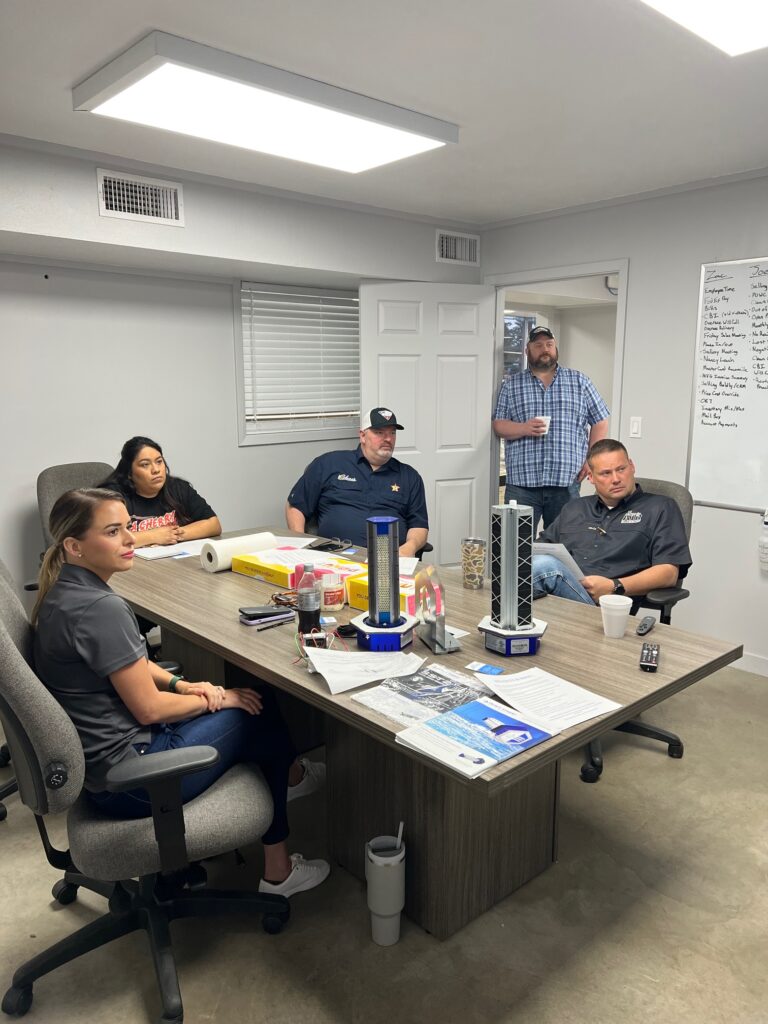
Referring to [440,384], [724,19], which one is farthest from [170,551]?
[724,19]

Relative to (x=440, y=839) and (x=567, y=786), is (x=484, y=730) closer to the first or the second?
(x=440, y=839)

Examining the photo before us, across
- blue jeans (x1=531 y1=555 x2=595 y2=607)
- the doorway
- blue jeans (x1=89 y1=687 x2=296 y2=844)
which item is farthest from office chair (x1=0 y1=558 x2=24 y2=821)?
the doorway

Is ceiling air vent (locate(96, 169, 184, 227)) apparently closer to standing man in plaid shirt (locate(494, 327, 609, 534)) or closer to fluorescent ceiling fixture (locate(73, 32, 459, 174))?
fluorescent ceiling fixture (locate(73, 32, 459, 174))

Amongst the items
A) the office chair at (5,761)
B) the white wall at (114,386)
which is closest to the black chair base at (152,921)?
the office chair at (5,761)

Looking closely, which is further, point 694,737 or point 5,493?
point 5,493

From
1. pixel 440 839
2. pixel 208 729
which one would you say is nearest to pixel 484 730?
pixel 440 839

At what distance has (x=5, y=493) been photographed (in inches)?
142

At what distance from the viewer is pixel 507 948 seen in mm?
1890

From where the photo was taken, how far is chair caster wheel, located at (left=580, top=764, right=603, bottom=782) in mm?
2668

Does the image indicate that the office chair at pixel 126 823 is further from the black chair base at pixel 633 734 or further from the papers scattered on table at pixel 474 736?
the black chair base at pixel 633 734

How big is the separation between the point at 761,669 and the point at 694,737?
91cm

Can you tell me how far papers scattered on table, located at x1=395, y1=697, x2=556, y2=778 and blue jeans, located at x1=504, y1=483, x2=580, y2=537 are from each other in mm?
2927

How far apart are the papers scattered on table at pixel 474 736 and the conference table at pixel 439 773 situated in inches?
3.0

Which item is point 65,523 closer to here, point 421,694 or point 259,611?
point 259,611
